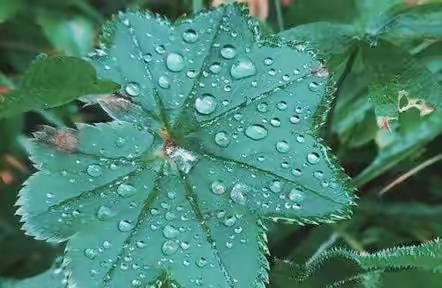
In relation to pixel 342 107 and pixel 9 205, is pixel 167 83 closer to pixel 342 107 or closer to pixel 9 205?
pixel 342 107

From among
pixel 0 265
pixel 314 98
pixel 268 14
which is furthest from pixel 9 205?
pixel 314 98

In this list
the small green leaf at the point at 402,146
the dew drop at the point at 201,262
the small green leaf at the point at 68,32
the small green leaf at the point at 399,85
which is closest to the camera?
the dew drop at the point at 201,262

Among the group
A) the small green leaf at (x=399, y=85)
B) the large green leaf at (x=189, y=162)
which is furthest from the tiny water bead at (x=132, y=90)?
the small green leaf at (x=399, y=85)

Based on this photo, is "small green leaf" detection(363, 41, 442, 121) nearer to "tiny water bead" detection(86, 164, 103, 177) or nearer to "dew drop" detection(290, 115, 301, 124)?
"dew drop" detection(290, 115, 301, 124)

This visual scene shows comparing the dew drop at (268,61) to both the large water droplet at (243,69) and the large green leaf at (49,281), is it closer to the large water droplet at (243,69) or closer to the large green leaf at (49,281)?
the large water droplet at (243,69)

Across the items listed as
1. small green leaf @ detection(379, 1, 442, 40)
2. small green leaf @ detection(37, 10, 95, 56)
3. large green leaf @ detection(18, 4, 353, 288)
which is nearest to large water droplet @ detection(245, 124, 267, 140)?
large green leaf @ detection(18, 4, 353, 288)

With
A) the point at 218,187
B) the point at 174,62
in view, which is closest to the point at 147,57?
the point at 174,62
